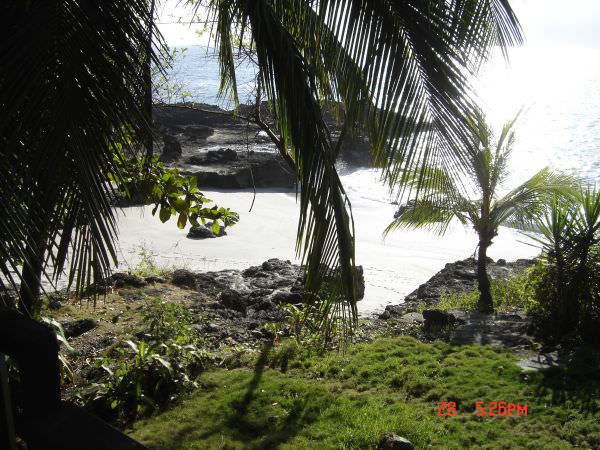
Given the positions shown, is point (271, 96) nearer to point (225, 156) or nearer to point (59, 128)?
point (59, 128)

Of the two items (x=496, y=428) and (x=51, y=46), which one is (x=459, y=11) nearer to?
(x=51, y=46)

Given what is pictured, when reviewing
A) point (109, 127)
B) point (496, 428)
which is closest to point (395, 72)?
point (109, 127)

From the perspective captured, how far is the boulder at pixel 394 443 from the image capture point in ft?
14.0

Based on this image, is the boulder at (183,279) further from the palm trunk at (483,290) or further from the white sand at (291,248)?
the palm trunk at (483,290)

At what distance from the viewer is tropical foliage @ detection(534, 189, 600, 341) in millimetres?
6789

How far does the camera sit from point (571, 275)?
705 centimetres

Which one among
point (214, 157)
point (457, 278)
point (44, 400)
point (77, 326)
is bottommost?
point (77, 326)

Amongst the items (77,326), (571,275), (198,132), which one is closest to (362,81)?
(571,275)

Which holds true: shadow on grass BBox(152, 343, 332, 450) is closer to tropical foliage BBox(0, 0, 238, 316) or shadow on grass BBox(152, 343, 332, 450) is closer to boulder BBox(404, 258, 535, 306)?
tropical foliage BBox(0, 0, 238, 316)

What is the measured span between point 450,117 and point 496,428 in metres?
2.67

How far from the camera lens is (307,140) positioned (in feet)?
9.88
